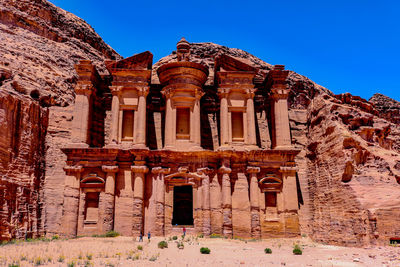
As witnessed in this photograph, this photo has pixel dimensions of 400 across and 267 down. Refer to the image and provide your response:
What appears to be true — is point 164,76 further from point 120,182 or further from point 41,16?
point 41,16

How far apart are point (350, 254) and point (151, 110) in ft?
56.6

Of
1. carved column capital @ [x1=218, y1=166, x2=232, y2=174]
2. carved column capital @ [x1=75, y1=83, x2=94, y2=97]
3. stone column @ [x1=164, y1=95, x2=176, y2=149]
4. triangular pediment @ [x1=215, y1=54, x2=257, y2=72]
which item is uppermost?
triangular pediment @ [x1=215, y1=54, x2=257, y2=72]

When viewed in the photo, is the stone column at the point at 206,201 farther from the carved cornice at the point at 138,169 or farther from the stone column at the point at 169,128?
the carved cornice at the point at 138,169

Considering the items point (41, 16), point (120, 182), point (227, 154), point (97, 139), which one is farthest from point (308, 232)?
point (41, 16)

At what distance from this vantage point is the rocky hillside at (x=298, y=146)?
20125 millimetres

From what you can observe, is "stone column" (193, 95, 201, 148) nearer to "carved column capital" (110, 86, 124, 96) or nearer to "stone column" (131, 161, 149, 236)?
"stone column" (131, 161, 149, 236)

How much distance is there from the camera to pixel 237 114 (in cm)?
2638

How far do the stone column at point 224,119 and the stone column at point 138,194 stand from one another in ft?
18.2

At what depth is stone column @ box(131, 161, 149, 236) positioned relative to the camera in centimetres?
2214

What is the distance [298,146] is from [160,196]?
1142cm

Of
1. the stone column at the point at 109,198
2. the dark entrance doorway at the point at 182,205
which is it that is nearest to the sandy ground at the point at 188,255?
the stone column at the point at 109,198

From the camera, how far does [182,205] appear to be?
29578mm

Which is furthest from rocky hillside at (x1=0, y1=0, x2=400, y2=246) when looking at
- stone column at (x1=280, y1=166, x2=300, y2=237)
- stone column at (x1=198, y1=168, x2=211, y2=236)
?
stone column at (x1=198, y1=168, x2=211, y2=236)

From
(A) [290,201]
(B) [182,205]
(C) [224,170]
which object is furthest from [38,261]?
(B) [182,205]
